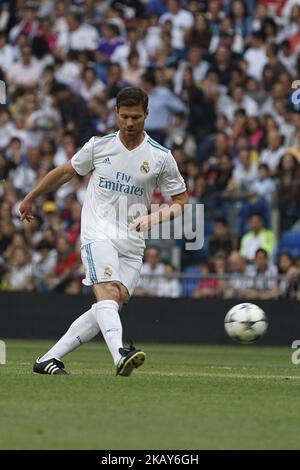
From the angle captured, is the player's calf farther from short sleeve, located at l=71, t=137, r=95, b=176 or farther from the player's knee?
short sleeve, located at l=71, t=137, r=95, b=176

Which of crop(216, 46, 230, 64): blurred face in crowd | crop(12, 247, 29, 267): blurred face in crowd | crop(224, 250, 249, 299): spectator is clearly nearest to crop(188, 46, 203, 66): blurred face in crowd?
crop(216, 46, 230, 64): blurred face in crowd

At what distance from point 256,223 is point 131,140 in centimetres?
952

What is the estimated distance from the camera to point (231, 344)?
2041cm

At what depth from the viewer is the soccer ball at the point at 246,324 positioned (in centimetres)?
1403

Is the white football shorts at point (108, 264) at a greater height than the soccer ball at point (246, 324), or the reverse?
the soccer ball at point (246, 324)

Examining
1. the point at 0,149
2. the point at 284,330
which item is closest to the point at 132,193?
the point at 284,330

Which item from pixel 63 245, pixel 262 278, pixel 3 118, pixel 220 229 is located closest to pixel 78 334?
pixel 262 278

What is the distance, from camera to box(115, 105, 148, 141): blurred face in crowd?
36.1 ft

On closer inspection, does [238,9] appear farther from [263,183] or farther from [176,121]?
[263,183]

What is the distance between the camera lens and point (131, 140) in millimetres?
11328

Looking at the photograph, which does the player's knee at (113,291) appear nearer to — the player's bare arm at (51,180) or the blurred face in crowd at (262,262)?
the player's bare arm at (51,180)

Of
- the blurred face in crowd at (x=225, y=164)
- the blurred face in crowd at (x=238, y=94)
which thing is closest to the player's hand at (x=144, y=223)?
the blurred face in crowd at (x=225, y=164)

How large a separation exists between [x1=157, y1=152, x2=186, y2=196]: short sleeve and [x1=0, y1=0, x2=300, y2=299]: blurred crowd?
8435mm
